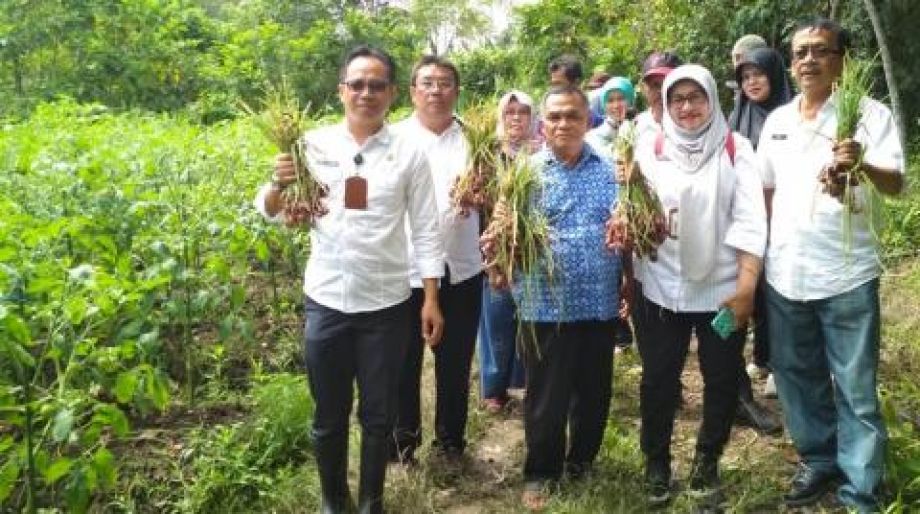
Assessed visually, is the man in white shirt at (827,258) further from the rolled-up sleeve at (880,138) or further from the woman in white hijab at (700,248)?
the woman in white hijab at (700,248)

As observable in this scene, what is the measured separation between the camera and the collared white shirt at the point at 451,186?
3.24m

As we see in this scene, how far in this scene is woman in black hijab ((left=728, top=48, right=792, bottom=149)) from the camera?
3658mm

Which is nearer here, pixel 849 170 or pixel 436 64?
pixel 849 170

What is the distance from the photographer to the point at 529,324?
293 cm

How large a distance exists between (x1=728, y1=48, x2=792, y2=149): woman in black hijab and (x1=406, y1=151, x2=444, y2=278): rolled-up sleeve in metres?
1.70

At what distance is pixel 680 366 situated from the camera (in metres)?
2.92

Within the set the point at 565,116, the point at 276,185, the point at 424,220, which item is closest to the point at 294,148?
the point at 276,185

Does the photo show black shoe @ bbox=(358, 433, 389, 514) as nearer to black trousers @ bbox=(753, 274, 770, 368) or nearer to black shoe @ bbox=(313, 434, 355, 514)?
black shoe @ bbox=(313, 434, 355, 514)

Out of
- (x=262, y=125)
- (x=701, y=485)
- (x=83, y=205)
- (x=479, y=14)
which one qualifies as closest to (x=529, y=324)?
(x=701, y=485)

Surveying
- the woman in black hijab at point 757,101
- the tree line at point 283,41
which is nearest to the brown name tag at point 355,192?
A: the woman in black hijab at point 757,101

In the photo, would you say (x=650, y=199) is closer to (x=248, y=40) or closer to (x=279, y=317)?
(x=279, y=317)

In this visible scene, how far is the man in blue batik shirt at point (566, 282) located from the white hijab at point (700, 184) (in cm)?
26

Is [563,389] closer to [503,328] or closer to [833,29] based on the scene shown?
[503,328]

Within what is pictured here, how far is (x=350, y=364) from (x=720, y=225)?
4.67 feet
